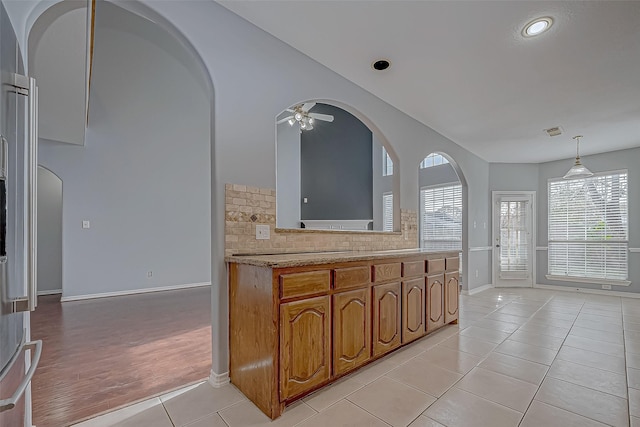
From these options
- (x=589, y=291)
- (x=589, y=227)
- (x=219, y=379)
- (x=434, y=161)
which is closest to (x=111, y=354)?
(x=219, y=379)

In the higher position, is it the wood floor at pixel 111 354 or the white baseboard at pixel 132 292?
the wood floor at pixel 111 354

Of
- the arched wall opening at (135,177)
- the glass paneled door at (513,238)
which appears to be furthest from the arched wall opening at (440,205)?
the arched wall opening at (135,177)

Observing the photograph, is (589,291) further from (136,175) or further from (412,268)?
(136,175)

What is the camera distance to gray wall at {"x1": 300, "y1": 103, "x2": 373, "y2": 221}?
28.0ft

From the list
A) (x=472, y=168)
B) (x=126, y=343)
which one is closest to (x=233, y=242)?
(x=126, y=343)

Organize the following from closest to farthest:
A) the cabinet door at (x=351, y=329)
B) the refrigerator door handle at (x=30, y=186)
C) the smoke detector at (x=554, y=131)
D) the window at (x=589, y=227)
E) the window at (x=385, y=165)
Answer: the refrigerator door handle at (x=30, y=186) < the cabinet door at (x=351, y=329) < the smoke detector at (x=554, y=131) < the window at (x=589, y=227) < the window at (x=385, y=165)

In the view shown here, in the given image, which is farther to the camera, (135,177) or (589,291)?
(589,291)

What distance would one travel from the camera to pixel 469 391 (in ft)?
6.88

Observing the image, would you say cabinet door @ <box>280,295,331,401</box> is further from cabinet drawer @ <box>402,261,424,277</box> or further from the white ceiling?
the white ceiling

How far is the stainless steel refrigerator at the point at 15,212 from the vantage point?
0.93 metres

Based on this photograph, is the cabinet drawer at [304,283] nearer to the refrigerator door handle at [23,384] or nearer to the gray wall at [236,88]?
the gray wall at [236,88]

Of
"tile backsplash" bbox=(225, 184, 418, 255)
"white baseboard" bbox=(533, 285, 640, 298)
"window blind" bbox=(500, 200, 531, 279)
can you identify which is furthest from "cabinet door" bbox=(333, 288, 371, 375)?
"white baseboard" bbox=(533, 285, 640, 298)

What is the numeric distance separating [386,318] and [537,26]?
2549mm

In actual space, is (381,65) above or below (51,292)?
above
